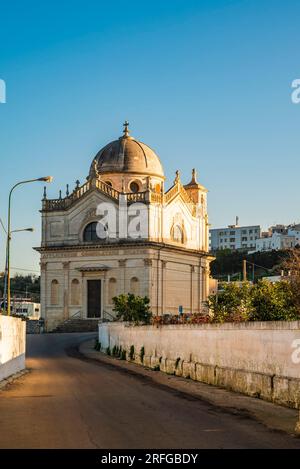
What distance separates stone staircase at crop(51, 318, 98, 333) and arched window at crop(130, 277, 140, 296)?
4.32 m

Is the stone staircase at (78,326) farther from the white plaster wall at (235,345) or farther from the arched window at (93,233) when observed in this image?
the white plaster wall at (235,345)

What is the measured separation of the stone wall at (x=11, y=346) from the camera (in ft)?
80.8

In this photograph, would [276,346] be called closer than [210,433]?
No

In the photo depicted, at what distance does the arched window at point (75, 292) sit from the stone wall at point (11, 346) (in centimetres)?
4418

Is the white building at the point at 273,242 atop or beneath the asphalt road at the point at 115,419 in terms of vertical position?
atop

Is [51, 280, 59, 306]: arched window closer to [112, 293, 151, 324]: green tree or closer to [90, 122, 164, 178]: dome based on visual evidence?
[90, 122, 164, 178]: dome

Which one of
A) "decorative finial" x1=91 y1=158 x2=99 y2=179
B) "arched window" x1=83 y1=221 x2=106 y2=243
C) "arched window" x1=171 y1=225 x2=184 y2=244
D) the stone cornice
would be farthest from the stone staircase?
"decorative finial" x1=91 y1=158 x2=99 y2=179

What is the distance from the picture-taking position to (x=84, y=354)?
45125mm

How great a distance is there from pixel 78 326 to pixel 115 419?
59.4m

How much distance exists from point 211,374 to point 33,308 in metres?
107

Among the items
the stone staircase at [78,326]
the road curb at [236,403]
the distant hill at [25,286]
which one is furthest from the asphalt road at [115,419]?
the distant hill at [25,286]

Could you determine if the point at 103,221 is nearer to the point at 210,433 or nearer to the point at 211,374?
the point at 211,374
